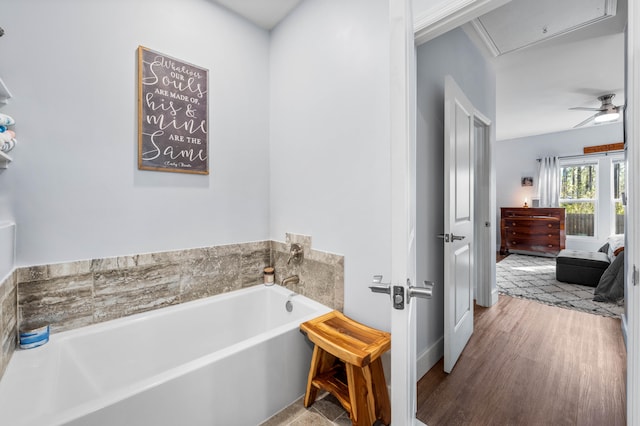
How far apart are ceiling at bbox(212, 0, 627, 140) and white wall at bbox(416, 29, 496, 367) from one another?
0.41 metres

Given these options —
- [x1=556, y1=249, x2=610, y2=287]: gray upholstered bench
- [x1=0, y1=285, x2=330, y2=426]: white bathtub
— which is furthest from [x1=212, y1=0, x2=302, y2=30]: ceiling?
[x1=556, y1=249, x2=610, y2=287]: gray upholstered bench

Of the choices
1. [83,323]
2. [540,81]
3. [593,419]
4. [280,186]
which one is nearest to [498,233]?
[540,81]

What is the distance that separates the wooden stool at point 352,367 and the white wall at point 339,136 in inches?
7.4

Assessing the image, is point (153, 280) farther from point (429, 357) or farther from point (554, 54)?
point (554, 54)

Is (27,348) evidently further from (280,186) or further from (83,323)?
(280,186)

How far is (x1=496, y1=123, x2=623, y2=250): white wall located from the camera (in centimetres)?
525

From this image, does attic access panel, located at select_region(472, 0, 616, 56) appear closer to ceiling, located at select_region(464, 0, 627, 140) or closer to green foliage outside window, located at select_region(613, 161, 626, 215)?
ceiling, located at select_region(464, 0, 627, 140)

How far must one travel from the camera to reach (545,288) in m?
3.60

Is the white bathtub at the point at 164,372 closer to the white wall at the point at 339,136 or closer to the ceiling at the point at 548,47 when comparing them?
the white wall at the point at 339,136

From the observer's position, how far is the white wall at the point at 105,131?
1436mm

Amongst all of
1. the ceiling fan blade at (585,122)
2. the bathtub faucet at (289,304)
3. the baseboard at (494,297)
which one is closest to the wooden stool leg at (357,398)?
the bathtub faucet at (289,304)

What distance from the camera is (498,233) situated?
653 cm

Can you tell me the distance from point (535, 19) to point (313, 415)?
318cm

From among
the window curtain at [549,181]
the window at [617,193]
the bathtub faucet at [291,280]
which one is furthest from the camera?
the window curtain at [549,181]
